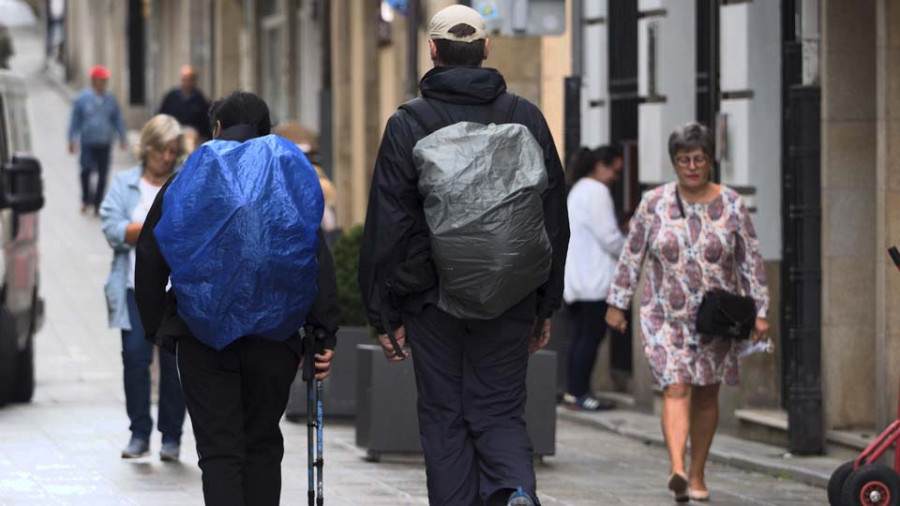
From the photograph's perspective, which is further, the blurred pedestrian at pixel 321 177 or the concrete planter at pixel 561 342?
the concrete planter at pixel 561 342

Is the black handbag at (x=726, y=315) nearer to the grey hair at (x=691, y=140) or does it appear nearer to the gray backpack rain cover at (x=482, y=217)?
the grey hair at (x=691, y=140)

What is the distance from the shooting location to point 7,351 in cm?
1407

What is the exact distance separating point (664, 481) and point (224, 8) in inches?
1005

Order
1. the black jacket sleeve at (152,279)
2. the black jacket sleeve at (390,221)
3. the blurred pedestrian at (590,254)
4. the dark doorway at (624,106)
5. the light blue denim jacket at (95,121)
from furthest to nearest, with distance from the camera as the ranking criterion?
the light blue denim jacket at (95,121) < the dark doorway at (624,106) < the blurred pedestrian at (590,254) < the black jacket sleeve at (152,279) < the black jacket sleeve at (390,221)

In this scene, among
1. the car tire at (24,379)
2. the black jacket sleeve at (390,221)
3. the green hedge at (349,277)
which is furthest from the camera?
the car tire at (24,379)

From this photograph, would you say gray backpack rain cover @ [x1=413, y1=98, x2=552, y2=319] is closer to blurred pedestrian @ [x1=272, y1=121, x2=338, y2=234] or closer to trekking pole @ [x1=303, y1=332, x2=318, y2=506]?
trekking pole @ [x1=303, y1=332, x2=318, y2=506]

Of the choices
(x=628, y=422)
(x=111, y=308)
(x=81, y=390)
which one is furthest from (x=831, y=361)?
(x=81, y=390)

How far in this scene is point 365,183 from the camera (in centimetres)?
2523

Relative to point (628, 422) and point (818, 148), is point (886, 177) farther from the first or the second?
point (628, 422)

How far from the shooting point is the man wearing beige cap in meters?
7.39

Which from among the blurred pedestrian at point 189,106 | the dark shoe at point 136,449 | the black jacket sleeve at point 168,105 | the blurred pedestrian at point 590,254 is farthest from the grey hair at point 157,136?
the black jacket sleeve at point 168,105

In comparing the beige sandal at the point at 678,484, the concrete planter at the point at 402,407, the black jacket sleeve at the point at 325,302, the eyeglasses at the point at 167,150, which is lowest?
the beige sandal at the point at 678,484

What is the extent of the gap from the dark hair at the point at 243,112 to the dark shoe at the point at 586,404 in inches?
288

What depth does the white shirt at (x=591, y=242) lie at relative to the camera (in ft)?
50.0
